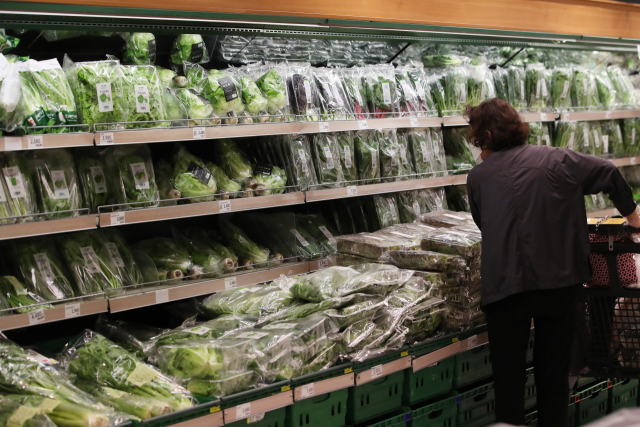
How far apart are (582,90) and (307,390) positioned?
158 inches

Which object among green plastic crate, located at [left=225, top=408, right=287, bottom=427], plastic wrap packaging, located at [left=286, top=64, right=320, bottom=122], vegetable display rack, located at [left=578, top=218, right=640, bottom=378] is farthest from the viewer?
plastic wrap packaging, located at [left=286, top=64, right=320, bottom=122]

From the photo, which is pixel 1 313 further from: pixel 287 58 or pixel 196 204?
pixel 287 58

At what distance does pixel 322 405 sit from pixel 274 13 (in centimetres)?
191

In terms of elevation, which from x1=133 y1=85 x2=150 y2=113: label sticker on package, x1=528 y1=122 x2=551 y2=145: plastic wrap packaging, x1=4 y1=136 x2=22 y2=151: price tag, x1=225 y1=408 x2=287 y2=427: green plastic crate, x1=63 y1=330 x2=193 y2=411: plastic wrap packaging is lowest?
x1=225 y1=408 x2=287 y2=427: green plastic crate

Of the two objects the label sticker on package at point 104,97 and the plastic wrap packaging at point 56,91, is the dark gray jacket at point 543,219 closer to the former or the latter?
the label sticker on package at point 104,97

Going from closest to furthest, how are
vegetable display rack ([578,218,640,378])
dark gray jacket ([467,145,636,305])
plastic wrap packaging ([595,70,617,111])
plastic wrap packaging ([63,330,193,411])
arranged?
1. plastic wrap packaging ([63,330,193,411])
2. vegetable display rack ([578,218,640,378])
3. dark gray jacket ([467,145,636,305])
4. plastic wrap packaging ([595,70,617,111])

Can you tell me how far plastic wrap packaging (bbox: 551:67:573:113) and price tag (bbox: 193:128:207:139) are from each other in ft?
10.4

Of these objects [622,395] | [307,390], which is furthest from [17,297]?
[622,395]

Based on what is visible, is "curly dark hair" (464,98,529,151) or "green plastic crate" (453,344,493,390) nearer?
"curly dark hair" (464,98,529,151)

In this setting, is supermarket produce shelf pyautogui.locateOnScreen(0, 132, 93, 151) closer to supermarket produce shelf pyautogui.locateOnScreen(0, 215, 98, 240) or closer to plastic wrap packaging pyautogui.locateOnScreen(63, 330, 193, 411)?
supermarket produce shelf pyautogui.locateOnScreen(0, 215, 98, 240)

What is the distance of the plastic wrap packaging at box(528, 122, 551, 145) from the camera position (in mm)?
4926

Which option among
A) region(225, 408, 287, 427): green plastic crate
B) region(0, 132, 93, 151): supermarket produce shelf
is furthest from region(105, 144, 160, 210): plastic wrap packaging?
region(225, 408, 287, 427): green plastic crate

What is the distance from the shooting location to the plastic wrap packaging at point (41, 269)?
2.93 meters

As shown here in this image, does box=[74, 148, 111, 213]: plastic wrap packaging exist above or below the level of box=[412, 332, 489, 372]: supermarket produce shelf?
above
